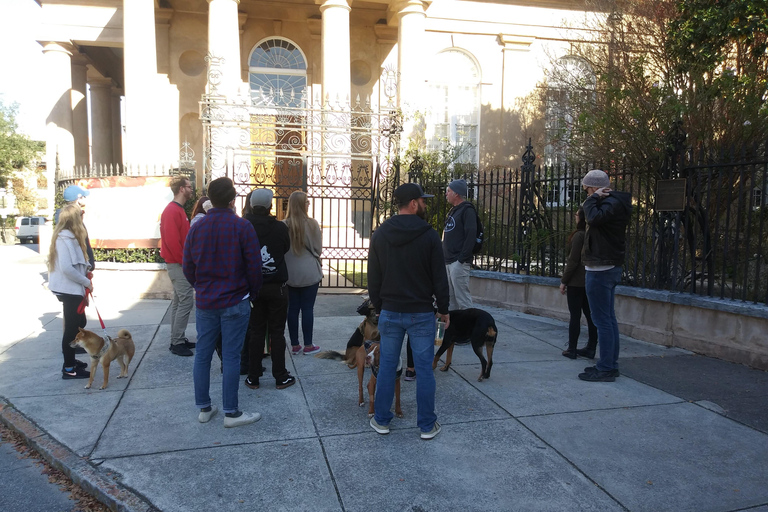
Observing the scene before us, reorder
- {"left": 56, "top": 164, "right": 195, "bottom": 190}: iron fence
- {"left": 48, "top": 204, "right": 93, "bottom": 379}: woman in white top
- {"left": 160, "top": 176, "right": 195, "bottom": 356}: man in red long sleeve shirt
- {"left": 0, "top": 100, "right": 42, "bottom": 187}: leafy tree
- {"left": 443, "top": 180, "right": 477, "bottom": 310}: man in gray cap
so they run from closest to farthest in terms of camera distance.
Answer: {"left": 48, "top": 204, "right": 93, "bottom": 379}: woman in white top, {"left": 160, "top": 176, "right": 195, "bottom": 356}: man in red long sleeve shirt, {"left": 443, "top": 180, "right": 477, "bottom": 310}: man in gray cap, {"left": 56, "top": 164, "right": 195, "bottom": 190}: iron fence, {"left": 0, "top": 100, "right": 42, "bottom": 187}: leafy tree

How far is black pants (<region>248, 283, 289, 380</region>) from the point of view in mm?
5086

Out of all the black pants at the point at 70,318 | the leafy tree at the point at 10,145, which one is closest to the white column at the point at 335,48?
the black pants at the point at 70,318

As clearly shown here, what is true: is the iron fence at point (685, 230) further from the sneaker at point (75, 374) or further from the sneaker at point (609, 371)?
the sneaker at point (75, 374)

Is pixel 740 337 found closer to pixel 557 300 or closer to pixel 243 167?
pixel 557 300

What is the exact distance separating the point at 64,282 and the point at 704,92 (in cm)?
911

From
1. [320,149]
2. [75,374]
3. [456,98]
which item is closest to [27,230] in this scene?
[456,98]

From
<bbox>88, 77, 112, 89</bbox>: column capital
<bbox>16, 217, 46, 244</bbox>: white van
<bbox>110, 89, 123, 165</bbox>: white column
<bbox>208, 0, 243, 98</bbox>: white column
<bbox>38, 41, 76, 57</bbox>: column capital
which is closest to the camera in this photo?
<bbox>208, 0, 243, 98</bbox>: white column

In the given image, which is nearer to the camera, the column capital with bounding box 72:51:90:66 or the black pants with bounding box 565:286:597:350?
the black pants with bounding box 565:286:597:350

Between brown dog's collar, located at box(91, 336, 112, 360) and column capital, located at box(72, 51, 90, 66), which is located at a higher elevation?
column capital, located at box(72, 51, 90, 66)

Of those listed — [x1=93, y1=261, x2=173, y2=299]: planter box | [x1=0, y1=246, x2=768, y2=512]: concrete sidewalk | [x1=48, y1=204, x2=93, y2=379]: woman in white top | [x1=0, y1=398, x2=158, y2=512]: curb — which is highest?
[x1=48, y1=204, x2=93, y2=379]: woman in white top

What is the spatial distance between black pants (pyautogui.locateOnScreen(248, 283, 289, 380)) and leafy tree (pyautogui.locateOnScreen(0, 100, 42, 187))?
3260 centimetres

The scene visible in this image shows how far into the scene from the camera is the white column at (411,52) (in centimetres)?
1738

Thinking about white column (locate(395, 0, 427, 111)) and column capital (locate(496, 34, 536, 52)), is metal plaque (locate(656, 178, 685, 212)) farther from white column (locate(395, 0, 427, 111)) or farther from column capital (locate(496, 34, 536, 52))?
column capital (locate(496, 34, 536, 52))

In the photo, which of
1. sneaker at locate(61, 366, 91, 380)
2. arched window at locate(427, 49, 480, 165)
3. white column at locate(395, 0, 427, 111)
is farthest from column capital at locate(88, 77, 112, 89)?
sneaker at locate(61, 366, 91, 380)
